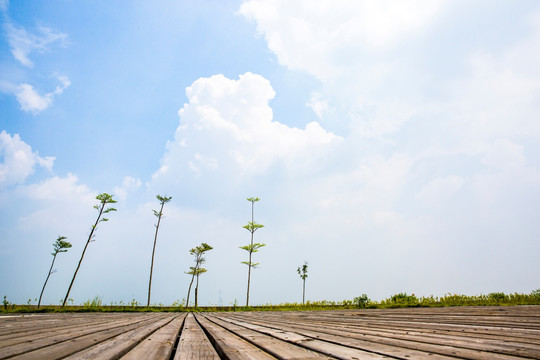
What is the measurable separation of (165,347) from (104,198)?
25.6m

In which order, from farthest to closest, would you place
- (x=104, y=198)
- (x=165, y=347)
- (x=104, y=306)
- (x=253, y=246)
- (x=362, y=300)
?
(x=253, y=246) → (x=104, y=198) → (x=104, y=306) → (x=362, y=300) → (x=165, y=347)

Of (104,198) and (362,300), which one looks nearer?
(362,300)

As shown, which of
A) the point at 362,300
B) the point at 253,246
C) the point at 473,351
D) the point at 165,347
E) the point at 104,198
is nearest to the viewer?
the point at 473,351

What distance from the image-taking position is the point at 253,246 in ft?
88.7

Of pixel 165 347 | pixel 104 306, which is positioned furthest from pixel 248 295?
pixel 165 347

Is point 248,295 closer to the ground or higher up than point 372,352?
closer to the ground

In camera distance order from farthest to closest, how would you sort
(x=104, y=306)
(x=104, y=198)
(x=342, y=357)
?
(x=104, y=198)
(x=104, y=306)
(x=342, y=357)

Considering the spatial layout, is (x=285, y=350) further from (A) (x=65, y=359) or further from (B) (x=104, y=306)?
(B) (x=104, y=306)

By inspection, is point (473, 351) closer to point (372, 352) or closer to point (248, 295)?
point (372, 352)

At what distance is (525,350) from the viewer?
1446 mm

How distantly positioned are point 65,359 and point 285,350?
1.18 meters

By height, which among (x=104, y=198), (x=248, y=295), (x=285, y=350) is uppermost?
(x=104, y=198)

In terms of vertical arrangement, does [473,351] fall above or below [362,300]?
above

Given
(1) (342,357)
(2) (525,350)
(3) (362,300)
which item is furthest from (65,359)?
(3) (362,300)
